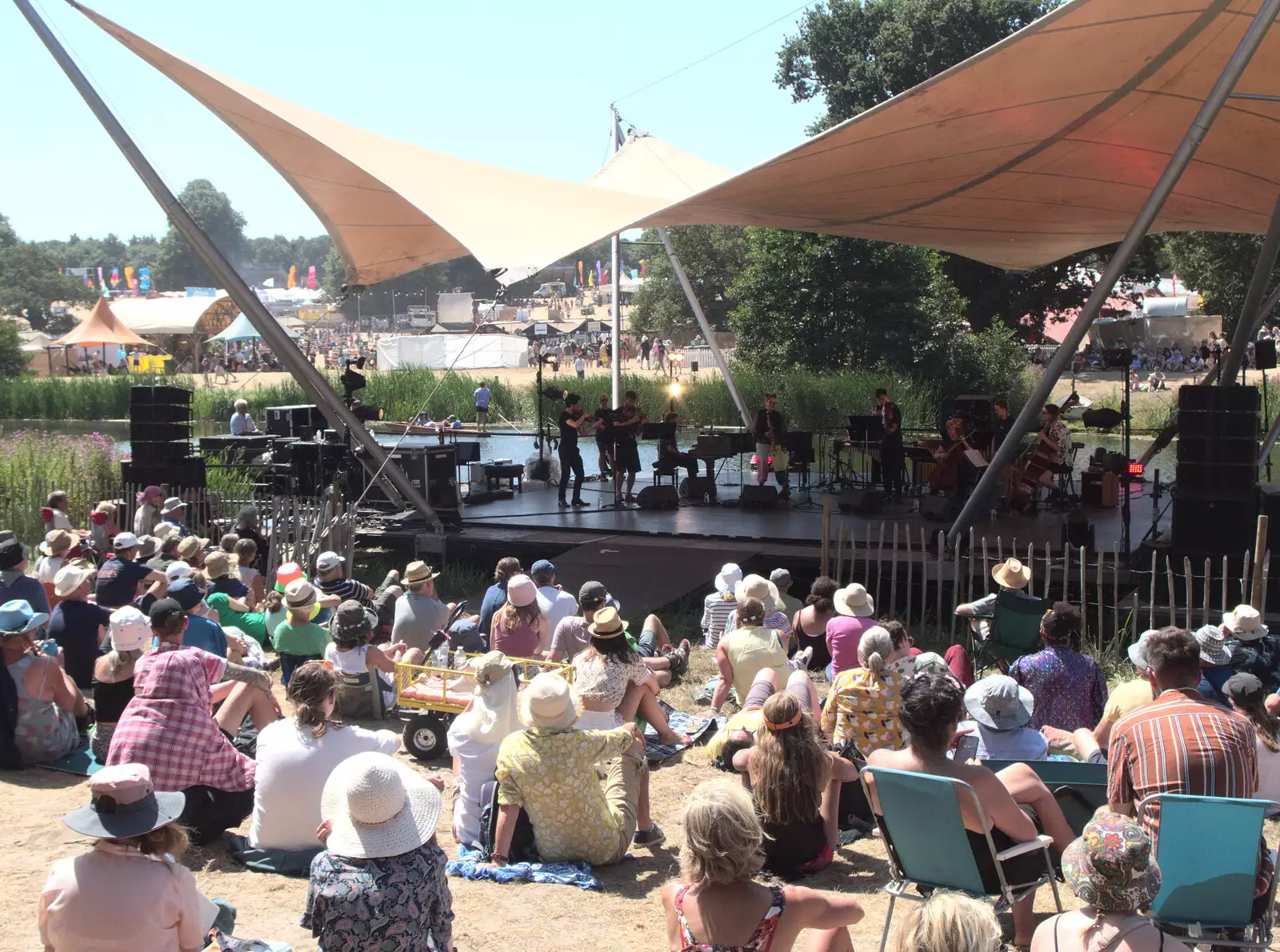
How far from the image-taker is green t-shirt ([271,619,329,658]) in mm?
6633

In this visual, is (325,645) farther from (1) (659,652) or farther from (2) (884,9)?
(2) (884,9)

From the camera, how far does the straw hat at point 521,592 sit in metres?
6.89

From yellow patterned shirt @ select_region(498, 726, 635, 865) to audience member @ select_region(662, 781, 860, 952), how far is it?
1643mm

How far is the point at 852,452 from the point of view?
1620 centimetres

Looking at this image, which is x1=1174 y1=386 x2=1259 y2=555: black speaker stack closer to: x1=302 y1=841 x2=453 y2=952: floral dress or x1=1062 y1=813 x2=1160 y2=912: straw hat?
x1=1062 y1=813 x2=1160 y2=912: straw hat

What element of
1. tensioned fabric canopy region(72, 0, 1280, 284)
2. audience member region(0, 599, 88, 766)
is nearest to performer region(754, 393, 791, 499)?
tensioned fabric canopy region(72, 0, 1280, 284)

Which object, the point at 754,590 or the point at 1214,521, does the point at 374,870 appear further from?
the point at 1214,521

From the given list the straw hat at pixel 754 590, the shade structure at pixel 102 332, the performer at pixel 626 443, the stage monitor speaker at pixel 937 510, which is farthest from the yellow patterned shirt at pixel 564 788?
the shade structure at pixel 102 332

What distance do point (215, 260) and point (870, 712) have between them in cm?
742

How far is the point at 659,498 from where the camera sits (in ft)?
43.2

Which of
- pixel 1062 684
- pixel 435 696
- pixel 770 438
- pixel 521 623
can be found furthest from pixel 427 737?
pixel 770 438

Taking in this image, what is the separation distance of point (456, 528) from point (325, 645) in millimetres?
5247

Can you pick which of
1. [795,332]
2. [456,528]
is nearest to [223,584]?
[456,528]

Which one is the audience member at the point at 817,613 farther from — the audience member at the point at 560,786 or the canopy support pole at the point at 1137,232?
the audience member at the point at 560,786
